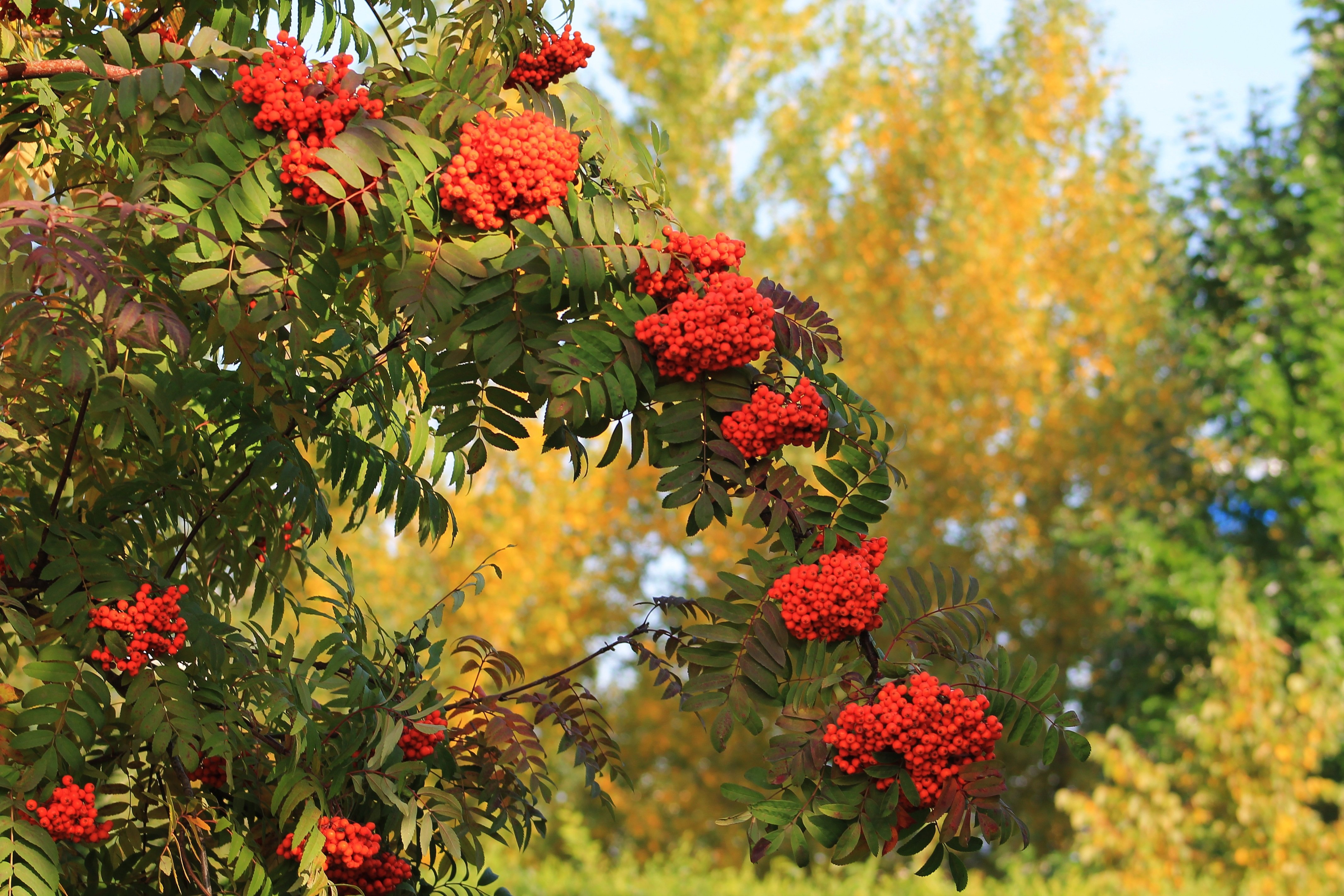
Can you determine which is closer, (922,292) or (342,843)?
(342,843)

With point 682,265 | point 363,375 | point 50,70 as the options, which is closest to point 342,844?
point 363,375

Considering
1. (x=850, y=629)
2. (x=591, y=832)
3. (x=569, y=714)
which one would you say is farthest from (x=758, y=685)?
(x=591, y=832)

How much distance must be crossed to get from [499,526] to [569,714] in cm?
577

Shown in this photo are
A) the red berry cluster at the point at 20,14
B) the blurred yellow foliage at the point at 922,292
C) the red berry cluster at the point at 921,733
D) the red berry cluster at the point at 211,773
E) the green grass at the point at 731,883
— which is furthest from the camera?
the blurred yellow foliage at the point at 922,292

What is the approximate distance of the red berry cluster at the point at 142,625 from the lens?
5.89ft

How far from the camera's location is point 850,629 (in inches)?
66.9

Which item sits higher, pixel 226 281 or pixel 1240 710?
pixel 1240 710

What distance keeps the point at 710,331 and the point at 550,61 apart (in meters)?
0.66

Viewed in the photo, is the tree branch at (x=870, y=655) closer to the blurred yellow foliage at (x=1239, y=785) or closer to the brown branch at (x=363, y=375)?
the brown branch at (x=363, y=375)

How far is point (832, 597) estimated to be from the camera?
Answer: 1669 millimetres

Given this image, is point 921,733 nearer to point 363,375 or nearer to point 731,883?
point 363,375

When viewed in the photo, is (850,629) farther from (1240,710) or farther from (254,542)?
(1240,710)

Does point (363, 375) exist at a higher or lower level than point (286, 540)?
higher

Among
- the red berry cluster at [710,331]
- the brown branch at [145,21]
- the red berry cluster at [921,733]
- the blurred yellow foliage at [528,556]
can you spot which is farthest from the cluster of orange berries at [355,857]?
the blurred yellow foliage at [528,556]
